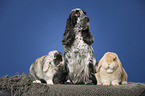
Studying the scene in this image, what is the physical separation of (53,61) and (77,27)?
0.54 m

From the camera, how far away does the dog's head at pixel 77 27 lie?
2049 mm

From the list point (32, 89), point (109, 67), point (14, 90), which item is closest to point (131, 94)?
point (109, 67)

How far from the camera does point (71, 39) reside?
81.1 inches

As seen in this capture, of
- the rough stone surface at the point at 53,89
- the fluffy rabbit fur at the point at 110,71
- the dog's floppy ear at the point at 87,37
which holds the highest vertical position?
the dog's floppy ear at the point at 87,37

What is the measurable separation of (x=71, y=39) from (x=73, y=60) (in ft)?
0.88

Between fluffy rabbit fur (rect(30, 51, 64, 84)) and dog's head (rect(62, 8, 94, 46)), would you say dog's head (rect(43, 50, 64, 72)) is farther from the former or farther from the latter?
dog's head (rect(62, 8, 94, 46))

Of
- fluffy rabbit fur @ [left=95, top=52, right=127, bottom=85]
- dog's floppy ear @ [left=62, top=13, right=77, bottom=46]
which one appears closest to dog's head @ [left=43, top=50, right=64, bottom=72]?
dog's floppy ear @ [left=62, top=13, right=77, bottom=46]

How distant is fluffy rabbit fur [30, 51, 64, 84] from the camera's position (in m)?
2.06

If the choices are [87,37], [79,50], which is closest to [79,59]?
[79,50]

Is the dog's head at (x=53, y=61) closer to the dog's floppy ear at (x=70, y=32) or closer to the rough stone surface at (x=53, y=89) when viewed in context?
the dog's floppy ear at (x=70, y=32)

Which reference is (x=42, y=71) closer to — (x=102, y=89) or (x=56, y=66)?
(x=56, y=66)

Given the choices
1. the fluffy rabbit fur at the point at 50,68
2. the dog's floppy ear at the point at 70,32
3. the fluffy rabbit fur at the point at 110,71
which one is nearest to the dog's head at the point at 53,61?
the fluffy rabbit fur at the point at 50,68

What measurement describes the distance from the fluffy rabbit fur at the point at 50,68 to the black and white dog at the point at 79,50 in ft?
0.39

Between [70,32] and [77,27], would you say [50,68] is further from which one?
[77,27]
